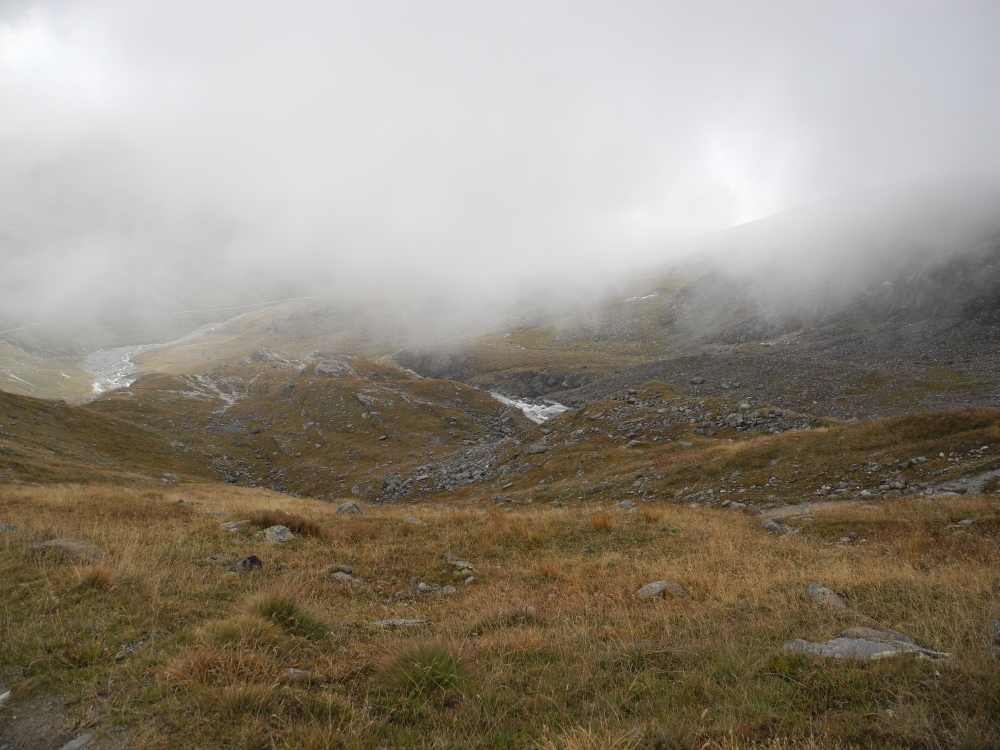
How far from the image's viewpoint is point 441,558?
1244cm

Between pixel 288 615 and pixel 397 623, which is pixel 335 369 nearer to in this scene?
pixel 397 623

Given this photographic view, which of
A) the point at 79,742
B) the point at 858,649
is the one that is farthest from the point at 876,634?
the point at 79,742

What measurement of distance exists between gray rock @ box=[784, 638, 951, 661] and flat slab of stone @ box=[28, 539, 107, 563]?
462 inches

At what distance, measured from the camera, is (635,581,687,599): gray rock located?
8.63 metres

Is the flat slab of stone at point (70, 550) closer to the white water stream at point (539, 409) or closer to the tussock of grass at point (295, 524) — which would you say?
the tussock of grass at point (295, 524)

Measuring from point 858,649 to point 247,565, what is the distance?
1088 centimetres

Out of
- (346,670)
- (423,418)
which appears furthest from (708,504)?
(423,418)

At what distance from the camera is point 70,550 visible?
918 centimetres

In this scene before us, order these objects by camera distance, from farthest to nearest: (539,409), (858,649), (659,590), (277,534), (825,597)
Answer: (539,409) → (277,534) → (659,590) → (825,597) → (858,649)

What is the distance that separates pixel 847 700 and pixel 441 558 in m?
9.38

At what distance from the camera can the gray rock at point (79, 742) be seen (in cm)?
432

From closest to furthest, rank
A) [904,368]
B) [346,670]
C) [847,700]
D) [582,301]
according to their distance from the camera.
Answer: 1. [847,700]
2. [346,670]
3. [904,368]
4. [582,301]

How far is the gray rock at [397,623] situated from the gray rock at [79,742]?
3550 millimetres

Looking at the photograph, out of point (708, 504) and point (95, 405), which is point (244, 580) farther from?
point (95, 405)
